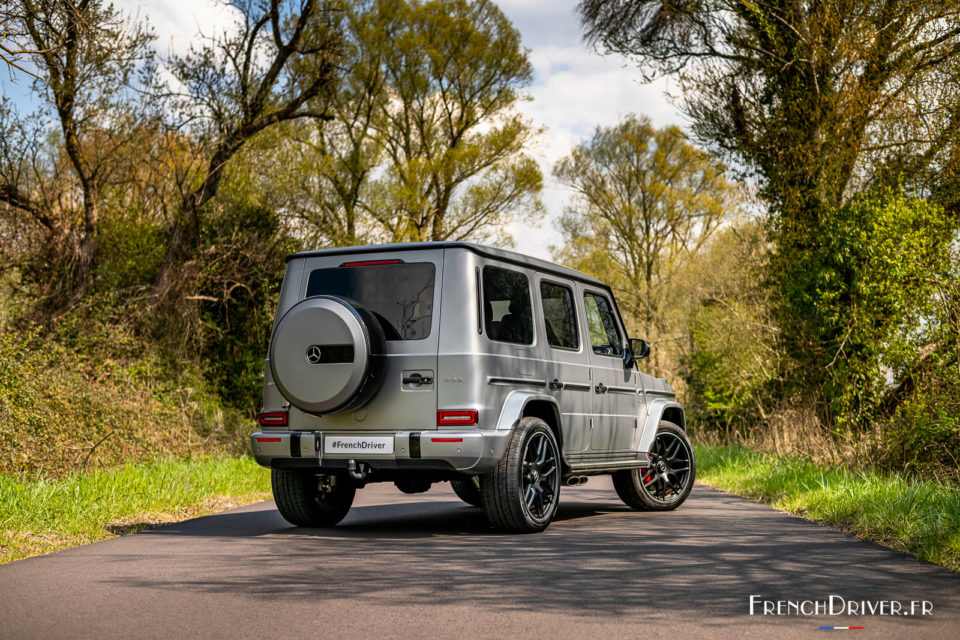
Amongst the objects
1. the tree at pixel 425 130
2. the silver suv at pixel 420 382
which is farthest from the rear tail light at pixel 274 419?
the tree at pixel 425 130

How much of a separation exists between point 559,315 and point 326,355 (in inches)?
98.6

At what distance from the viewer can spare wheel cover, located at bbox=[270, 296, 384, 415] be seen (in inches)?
318

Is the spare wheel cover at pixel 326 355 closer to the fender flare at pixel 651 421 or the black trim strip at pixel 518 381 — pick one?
the black trim strip at pixel 518 381

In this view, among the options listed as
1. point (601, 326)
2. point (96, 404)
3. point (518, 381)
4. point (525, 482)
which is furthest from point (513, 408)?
point (96, 404)

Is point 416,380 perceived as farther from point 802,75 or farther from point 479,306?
point 802,75

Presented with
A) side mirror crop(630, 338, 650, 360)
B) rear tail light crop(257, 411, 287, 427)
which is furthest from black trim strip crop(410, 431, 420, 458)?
side mirror crop(630, 338, 650, 360)

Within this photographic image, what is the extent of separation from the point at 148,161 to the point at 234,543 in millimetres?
13805

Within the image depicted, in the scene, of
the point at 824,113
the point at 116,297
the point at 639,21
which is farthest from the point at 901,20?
the point at 116,297

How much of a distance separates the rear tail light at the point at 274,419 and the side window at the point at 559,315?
2450 millimetres

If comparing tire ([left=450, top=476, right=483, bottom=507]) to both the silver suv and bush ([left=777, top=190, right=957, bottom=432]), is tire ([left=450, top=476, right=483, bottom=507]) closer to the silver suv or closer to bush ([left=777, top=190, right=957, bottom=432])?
the silver suv

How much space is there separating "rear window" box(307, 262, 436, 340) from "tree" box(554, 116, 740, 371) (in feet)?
105

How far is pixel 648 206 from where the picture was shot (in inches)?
1587

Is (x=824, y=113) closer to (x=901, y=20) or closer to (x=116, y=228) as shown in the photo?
(x=901, y=20)

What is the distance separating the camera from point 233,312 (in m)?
21.2
